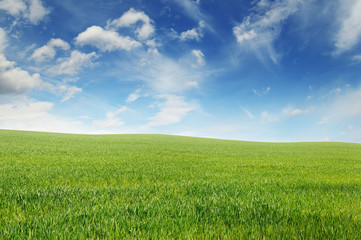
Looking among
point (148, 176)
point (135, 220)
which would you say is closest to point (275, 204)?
point (135, 220)

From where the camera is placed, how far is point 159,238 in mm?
3111

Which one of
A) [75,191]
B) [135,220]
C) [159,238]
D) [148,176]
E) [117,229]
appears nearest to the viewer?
[159,238]

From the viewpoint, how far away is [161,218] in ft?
12.3

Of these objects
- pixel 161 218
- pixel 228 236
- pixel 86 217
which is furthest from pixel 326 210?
pixel 86 217

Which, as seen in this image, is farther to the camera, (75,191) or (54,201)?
(75,191)

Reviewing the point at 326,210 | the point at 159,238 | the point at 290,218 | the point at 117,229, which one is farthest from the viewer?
the point at 326,210

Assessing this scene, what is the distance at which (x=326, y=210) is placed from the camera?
170 inches

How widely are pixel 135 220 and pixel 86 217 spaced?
860mm

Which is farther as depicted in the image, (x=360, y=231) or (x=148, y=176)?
(x=148, y=176)

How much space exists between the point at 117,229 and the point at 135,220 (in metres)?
0.41

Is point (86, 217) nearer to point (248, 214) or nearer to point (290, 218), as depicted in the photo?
point (248, 214)

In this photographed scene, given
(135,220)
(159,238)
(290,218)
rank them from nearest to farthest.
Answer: (159,238) → (135,220) → (290,218)

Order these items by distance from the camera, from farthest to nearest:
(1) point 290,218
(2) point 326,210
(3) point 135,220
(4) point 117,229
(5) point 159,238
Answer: (2) point 326,210 → (1) point 290,218 → (3) point 135,220 → (4) point 117,229 → (5) point 159,238

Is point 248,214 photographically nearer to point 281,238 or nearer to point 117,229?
point 281,238
